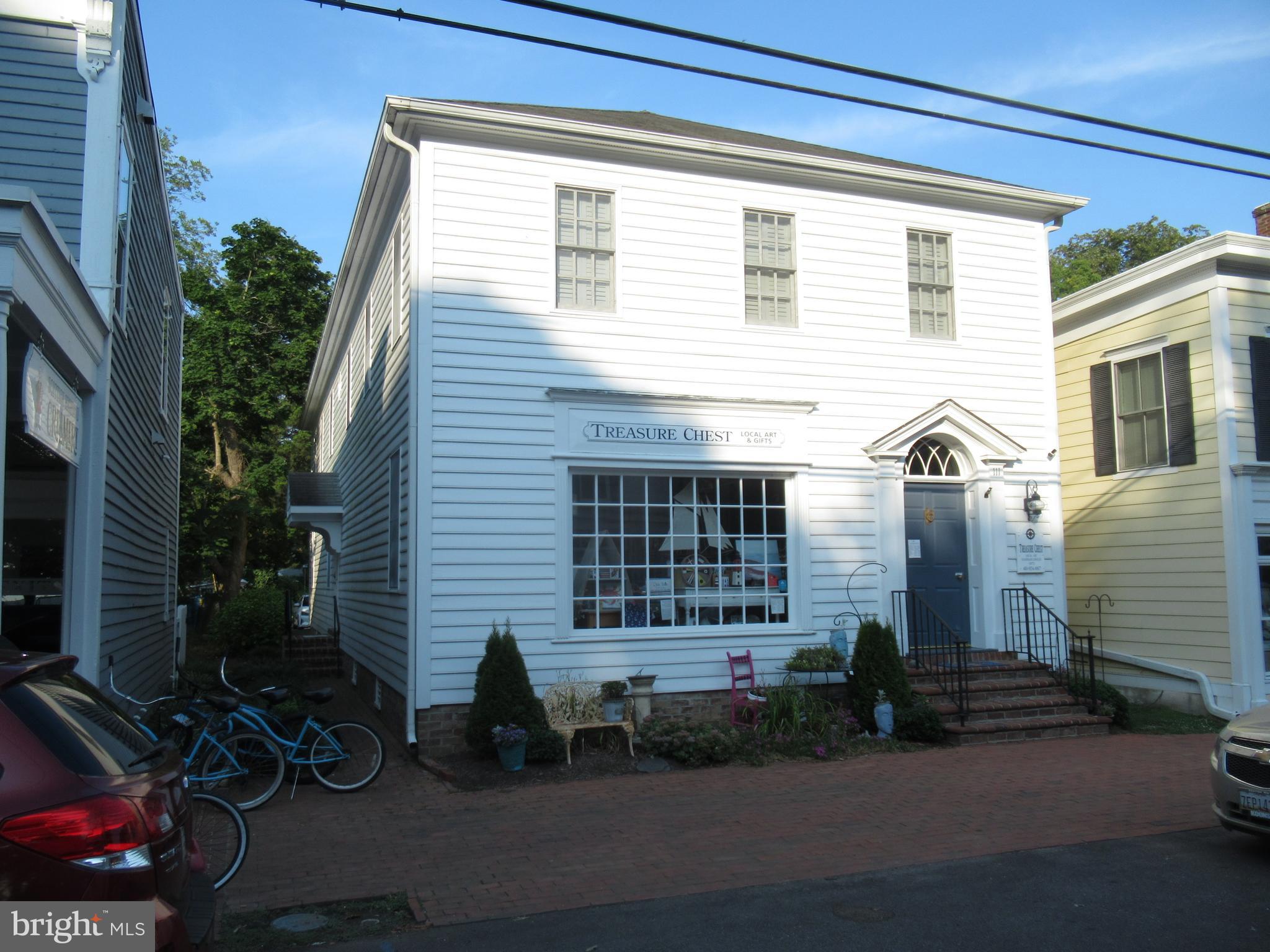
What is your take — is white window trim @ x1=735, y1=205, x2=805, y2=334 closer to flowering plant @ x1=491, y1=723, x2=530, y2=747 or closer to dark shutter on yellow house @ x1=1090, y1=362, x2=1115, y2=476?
flowering plant @ x1=491, y1=723, x2=530, y2=747

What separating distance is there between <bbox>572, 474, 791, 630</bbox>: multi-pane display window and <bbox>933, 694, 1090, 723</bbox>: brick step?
2.12 metres

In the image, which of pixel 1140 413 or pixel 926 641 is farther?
pixel 1140 413

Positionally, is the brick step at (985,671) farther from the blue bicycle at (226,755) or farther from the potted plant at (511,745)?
the blue bicycle at (226,755)

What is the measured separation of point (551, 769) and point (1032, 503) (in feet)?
23.7

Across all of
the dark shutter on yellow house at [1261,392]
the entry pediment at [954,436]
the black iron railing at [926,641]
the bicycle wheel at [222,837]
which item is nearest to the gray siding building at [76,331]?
the bicycle wheel at [222,837]

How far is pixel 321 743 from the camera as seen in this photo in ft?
30.0

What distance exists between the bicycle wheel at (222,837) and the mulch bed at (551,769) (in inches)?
132

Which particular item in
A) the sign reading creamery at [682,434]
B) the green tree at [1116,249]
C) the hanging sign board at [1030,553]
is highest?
A: the green tree at [1116,249]

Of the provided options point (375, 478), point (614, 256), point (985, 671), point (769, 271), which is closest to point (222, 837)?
point (614, 256)

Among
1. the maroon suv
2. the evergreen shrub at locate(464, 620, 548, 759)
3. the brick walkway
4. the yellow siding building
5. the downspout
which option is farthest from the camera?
the yellow siding building

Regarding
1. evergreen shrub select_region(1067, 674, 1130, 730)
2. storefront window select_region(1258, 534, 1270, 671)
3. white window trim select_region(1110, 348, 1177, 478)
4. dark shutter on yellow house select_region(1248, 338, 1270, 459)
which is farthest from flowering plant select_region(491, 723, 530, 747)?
dark shutter on yellow house select_region(1248, 338, 1270, 459)

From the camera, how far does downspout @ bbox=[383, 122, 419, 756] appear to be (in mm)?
10398

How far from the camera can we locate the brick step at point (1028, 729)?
37.1 feet

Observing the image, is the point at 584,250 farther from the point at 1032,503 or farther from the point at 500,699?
the point at 1032,503
